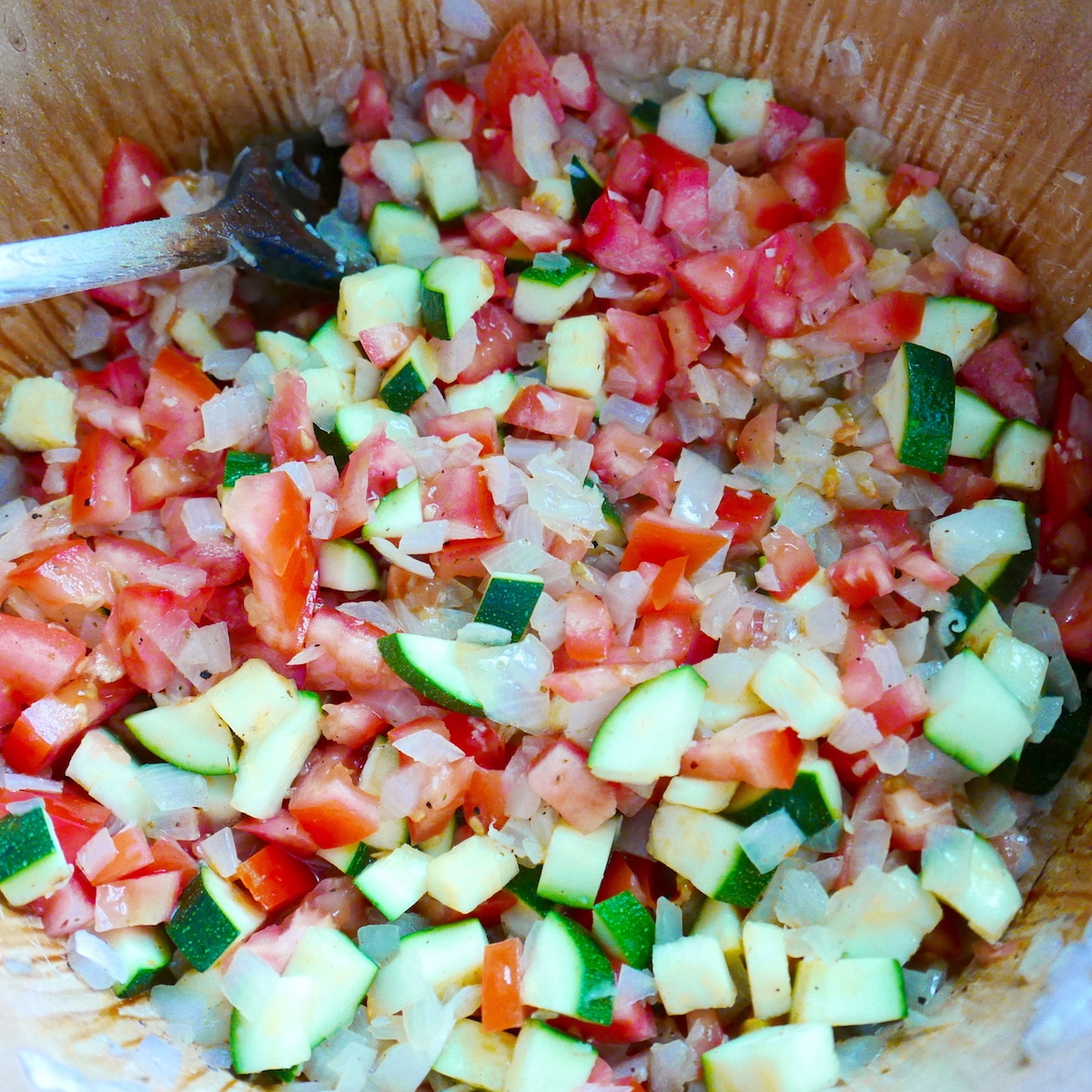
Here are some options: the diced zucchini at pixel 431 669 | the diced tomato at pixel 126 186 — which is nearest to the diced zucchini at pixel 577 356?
the diced zucchini at pixel 431 669

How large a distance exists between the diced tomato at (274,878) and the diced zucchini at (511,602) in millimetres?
611

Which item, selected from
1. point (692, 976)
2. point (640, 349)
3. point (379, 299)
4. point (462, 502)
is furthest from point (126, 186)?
point (692, 976)

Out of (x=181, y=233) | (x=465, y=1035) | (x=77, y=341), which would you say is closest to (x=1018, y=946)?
(x=465, y=1035)

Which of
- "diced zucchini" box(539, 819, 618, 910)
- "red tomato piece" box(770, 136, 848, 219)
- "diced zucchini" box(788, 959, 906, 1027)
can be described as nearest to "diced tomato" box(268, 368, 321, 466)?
"diced zucchini" box(539, 819, 618, 910)

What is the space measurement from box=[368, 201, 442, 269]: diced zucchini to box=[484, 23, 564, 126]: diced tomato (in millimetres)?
307

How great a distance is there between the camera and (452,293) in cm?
210

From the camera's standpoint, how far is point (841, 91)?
86.7 inches

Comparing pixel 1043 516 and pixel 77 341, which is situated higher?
pixel 1043 516

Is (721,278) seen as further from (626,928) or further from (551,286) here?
(626,928)

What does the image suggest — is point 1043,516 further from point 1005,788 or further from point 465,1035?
point 465,1035

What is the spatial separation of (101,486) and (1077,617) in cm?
201

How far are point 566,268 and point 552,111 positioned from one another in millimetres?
391

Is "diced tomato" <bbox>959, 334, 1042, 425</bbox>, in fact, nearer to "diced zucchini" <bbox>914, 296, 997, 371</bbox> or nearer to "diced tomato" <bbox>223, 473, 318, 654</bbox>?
"diced zucchini" <bbox>914, 296, 997, 371</bbox>

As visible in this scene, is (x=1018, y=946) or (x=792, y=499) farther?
(x=792, y=499)
